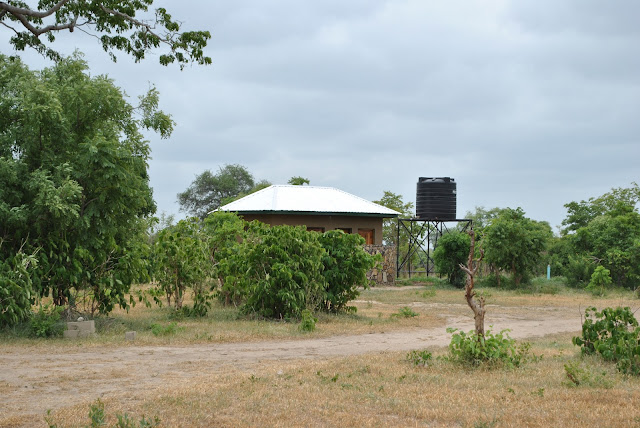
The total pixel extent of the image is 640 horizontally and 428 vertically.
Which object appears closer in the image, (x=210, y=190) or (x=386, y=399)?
(x=386, y=399)

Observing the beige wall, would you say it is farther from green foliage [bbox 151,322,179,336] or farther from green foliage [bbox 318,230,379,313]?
green foliage [bbox 151,322,179,336]

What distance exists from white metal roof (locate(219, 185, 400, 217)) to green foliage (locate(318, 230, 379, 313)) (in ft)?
40.3

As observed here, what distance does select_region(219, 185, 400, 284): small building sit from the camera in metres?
28.6

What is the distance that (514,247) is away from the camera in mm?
27938

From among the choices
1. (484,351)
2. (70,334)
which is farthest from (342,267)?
(484,351)

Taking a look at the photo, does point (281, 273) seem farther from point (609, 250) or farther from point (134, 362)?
point (609, 250)

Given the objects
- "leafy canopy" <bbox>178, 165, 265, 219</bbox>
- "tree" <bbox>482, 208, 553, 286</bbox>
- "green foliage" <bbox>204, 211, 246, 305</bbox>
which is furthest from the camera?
"leafy canopy" <bbox>178, 165, 265, 219</bbox>

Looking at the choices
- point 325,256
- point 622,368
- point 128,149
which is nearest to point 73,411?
point 622,368

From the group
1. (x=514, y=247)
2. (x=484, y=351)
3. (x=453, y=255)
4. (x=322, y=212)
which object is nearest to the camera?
(x=484, y=351)

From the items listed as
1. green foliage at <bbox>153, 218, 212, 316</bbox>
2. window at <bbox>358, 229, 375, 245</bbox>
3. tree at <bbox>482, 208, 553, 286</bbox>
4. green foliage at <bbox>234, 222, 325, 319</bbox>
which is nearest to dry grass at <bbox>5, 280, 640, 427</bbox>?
green foliage at <bbox>153, 218, 212, 316</bbox>

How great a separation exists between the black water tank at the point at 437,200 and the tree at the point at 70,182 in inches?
887

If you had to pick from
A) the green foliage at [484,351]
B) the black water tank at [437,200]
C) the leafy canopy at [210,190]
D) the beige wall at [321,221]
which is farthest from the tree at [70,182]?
the leafy canopy at [210,190]

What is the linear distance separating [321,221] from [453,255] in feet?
19.2

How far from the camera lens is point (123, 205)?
13.1 meters
